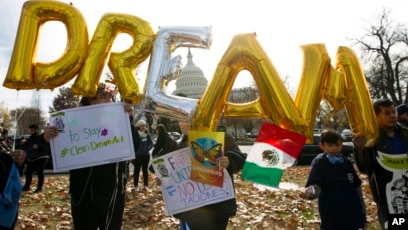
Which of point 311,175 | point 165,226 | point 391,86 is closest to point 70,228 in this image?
point 165,226

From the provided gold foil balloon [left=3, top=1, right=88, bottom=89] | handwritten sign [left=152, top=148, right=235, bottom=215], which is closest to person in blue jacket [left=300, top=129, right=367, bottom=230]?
handwritten sign [left=152, top=148, right=235, bottom=215]

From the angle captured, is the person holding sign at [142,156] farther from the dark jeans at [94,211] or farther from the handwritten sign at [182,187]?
the dark jeans at [94,211]

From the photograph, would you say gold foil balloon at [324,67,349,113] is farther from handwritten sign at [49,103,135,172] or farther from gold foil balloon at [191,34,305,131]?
handwritten sign at [49,103,135,172]

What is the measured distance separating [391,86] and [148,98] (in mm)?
33478

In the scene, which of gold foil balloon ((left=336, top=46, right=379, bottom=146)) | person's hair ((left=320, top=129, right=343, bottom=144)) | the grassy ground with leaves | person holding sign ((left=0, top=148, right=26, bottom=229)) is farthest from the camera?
the grassy ground with leaves

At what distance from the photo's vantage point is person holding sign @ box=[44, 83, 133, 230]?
2717 millimetres

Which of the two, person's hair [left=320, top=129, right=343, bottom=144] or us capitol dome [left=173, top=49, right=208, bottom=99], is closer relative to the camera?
person's hair [left=320, top=129, right=343, bottom=144]

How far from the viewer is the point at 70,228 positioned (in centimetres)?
509

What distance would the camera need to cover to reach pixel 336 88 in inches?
111

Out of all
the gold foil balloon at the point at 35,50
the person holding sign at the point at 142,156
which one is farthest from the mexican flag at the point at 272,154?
the person holding sign at the point at 142,156

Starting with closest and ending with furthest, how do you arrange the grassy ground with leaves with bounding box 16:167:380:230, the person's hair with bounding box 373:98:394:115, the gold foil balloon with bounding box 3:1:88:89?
the gold foil balloon with bounding box 3:1:88:89, the person's hair with bounding box 373:98:394:115, the grassy ground with leaves with bounding box 16:167:380:230

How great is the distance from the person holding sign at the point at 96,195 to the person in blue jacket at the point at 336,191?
5.30 feet

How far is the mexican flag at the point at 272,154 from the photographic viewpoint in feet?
8.91

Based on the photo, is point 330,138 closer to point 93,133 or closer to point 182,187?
point 182,187
